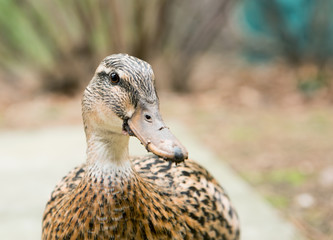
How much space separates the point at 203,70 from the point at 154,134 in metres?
7.61

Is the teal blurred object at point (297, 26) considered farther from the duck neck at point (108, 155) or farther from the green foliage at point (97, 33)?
the duck neck at point (108, 155)

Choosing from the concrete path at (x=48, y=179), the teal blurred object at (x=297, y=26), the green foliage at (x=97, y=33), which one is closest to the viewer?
the concrete path at (x=48, y=179)

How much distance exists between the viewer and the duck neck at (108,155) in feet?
6.31

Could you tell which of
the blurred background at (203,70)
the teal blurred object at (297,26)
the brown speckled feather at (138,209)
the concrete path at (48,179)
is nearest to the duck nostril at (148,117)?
the brown speckled feather at (138,209)

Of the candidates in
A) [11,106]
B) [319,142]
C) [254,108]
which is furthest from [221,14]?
[11,106]

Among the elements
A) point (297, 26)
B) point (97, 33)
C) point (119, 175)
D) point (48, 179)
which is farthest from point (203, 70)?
point (119, 175)

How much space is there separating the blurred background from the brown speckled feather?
204 cm

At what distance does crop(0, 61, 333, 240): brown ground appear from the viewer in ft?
12.4

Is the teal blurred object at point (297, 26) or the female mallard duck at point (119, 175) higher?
the teal blurred object at point (297, 26)

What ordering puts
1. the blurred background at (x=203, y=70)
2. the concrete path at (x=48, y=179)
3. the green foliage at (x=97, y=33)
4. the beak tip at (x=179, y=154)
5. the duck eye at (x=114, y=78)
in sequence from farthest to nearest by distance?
1. the green foliage at (x=97, y=33)
2. the blurred background at (x=203, y=70)
3. the concrete path at (x=48, y=179)
4. the duck eye at (x=114, y=78)
5. the beak tip at (x=179, y=154)

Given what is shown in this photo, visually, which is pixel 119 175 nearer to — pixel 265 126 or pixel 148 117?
pixel 148 117

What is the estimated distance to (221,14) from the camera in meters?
6.96

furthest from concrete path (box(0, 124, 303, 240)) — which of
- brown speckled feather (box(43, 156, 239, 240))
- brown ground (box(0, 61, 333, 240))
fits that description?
brown speckled feather (box(43, 156, 239, 240))

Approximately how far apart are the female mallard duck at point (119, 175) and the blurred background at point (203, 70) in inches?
95.4
